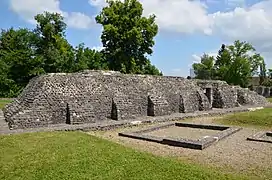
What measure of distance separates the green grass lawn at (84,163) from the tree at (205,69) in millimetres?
41674

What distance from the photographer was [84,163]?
19.4 ft

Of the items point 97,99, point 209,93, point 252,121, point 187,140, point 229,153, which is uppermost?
point 209,93

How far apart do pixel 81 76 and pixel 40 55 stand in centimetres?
1567

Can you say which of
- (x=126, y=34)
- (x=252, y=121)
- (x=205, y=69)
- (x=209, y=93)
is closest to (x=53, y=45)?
(x=126, y=34)

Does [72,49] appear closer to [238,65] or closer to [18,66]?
[18,66]

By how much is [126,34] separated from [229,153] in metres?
23.6

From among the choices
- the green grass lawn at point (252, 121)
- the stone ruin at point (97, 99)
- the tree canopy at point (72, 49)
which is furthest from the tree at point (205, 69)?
the green grass lawn at point (252, 121)

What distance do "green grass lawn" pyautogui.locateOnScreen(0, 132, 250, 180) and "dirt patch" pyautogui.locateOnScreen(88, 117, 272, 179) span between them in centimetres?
71

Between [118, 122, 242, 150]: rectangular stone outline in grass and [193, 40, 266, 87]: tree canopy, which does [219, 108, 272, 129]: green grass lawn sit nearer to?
[118, 122, 242, 150]: rectangular stone outline in grass

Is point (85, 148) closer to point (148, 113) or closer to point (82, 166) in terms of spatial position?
point (82, 166)

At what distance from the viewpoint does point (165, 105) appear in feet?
49.5

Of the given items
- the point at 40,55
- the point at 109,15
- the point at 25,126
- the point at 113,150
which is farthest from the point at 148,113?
the point at 109,15

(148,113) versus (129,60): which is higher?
(129,60)

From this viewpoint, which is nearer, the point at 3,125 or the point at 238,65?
the point at 3,125
